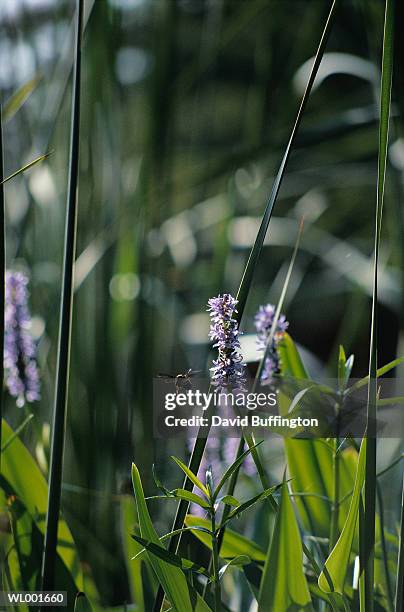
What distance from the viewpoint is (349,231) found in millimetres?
988

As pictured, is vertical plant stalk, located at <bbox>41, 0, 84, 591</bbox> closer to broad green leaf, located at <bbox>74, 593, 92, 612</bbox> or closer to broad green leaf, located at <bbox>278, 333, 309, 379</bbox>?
broad green leaf, located at <bbox>74, 593, 92, 612</bbox>

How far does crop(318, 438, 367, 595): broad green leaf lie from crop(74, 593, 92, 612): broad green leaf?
0.23 ft

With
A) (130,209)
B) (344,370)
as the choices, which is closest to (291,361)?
(344,370)

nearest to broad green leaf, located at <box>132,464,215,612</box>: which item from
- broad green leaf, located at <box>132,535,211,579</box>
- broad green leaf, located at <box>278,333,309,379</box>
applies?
broad green leaf, located at <box>132,535,211,579</box>

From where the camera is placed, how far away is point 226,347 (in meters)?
0.18

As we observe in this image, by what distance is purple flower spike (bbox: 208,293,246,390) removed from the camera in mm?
180

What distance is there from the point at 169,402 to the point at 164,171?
0.22 m

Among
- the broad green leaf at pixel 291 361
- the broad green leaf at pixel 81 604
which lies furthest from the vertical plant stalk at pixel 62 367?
the broad green leaf at pixel 291 361

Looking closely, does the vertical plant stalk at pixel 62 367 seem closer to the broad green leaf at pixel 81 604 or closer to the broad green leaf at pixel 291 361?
the broad green leaf at pixel 81 604

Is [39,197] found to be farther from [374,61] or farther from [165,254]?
[374,61]

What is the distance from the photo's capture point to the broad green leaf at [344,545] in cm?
19

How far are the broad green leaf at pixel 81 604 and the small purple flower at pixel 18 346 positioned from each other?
9 centimetres

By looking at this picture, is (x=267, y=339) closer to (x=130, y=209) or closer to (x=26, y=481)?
(x=26, y=481)

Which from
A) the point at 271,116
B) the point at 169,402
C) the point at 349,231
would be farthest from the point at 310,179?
the point at 169,402
